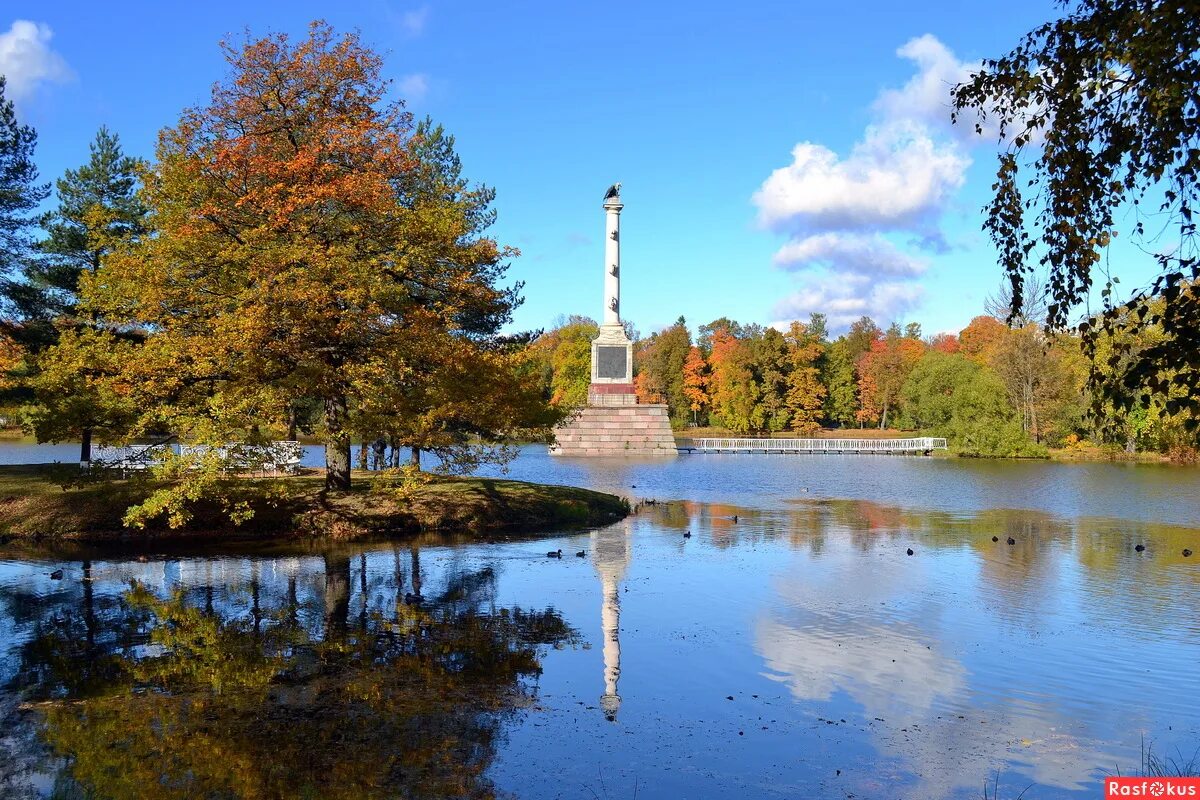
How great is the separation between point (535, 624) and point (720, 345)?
101 metres

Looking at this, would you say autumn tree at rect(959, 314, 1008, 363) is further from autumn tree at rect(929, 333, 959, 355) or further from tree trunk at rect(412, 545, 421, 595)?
tree trunk at rect(412, 545, 421, 595)

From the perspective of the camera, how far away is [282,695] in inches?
419

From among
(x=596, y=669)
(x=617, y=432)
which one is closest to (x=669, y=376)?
(x=617, y=432)

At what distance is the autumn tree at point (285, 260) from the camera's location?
21062mm

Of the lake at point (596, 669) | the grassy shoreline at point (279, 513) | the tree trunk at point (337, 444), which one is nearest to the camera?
the lake at point (596, 669)

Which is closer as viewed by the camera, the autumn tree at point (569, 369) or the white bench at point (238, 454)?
the white bench at point (238, 454)

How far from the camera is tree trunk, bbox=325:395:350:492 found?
23250 millimetres

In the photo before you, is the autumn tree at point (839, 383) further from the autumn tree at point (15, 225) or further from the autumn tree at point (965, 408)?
the autumn tree at point (15, 225)

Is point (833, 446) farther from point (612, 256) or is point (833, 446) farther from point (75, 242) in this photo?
point (75, 242)

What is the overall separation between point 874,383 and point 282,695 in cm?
10328

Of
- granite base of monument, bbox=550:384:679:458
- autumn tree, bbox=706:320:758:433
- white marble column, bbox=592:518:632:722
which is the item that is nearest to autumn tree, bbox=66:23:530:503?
white marble column, bbox=592:518:632:722

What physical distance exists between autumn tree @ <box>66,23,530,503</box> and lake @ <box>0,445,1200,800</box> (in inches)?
159

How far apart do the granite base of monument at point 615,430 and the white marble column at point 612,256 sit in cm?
676

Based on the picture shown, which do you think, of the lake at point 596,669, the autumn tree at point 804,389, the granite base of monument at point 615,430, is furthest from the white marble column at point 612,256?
the lake at point 596,669
